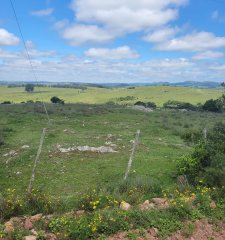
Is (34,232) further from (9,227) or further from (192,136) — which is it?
(192,136)

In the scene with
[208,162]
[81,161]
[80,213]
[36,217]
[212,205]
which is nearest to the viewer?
[36,217]

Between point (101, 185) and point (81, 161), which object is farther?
point (81, 161)

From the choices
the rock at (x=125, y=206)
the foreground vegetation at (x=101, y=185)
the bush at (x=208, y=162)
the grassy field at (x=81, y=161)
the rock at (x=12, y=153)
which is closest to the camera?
the foreground vegetation at (x=101, y=185)

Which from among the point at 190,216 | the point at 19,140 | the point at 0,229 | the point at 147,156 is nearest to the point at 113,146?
the point at 147,156

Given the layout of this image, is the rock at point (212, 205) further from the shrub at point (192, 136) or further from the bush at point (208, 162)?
the shrub at point (192, 136)

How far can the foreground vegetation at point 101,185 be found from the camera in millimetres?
8034

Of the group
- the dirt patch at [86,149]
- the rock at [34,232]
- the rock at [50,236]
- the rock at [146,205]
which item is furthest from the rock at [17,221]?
the dirt patch at [86,149]

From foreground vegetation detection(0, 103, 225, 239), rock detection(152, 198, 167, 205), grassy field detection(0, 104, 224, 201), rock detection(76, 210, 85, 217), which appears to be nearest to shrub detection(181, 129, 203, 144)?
foreground vegetation detection(0, 103, 225, 239)

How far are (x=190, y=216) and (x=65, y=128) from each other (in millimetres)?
20421

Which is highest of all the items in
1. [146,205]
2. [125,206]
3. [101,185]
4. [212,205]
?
[125,206]

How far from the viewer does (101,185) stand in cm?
1267

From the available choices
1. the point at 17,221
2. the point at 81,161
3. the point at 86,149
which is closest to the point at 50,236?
the point at 17,221

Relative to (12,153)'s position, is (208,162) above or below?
above

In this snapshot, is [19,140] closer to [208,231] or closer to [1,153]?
[1,153]
